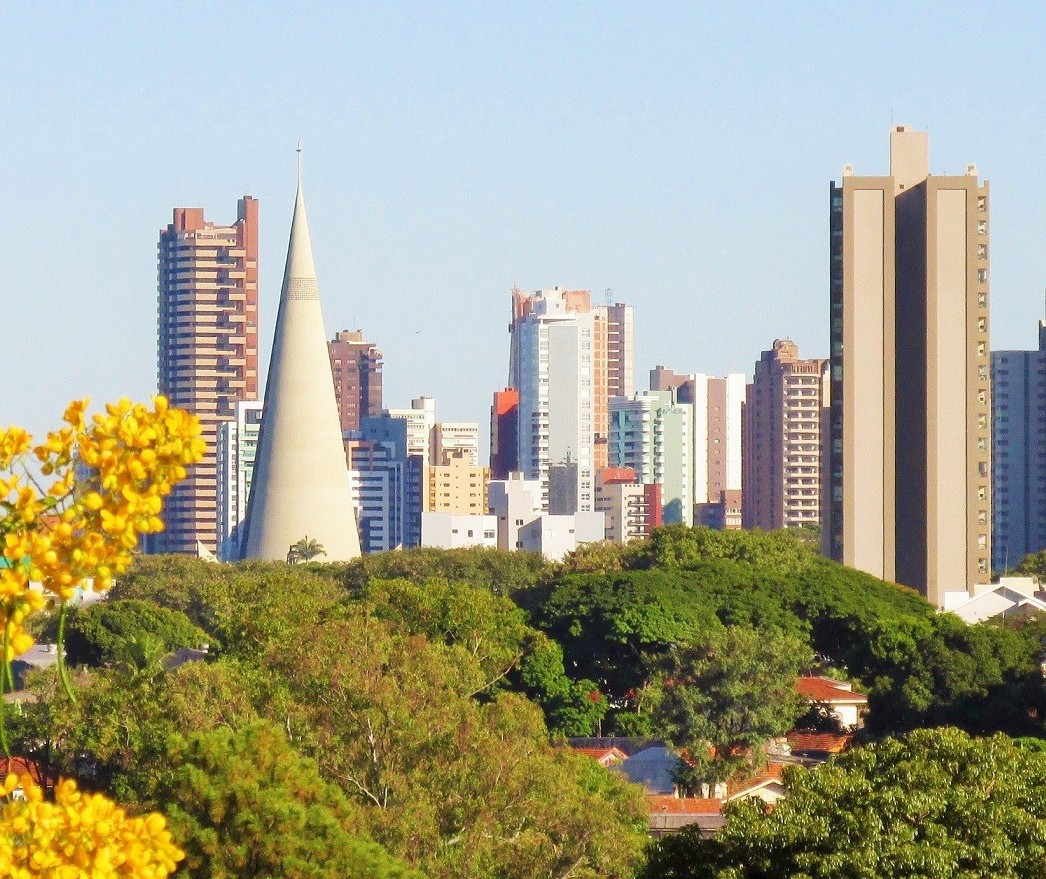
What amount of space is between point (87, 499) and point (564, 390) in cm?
13651

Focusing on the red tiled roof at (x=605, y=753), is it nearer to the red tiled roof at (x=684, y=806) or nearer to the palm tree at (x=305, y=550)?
the red tiled roof at (x=684, y=806)

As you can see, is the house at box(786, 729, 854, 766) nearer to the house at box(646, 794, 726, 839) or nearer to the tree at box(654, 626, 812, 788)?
the tree at box(654, 626, 812, 788)

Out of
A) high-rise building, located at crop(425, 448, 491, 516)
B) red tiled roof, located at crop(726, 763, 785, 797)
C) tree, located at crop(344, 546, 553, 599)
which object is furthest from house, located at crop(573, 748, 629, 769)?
high-rise building, located at crop(425, 448, 491, 516)

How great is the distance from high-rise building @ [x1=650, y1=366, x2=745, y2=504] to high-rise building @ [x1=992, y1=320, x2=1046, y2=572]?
30.5 metres

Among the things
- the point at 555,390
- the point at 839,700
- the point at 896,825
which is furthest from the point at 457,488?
the point at 896,825

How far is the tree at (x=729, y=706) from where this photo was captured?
3394cm

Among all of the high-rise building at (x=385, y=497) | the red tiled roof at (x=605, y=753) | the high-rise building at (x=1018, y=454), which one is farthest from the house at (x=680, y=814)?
the high-rise building at (x=385, y=497)

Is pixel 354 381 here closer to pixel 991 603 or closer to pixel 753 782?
pixel 991 603

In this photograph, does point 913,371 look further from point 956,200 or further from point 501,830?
point 501,830

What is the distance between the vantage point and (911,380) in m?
63.7

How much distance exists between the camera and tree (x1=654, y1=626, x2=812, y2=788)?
111ft

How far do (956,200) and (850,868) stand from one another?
50.2 meters

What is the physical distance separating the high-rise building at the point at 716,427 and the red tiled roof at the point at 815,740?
104m

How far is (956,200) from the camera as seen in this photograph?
6344 centimetres
